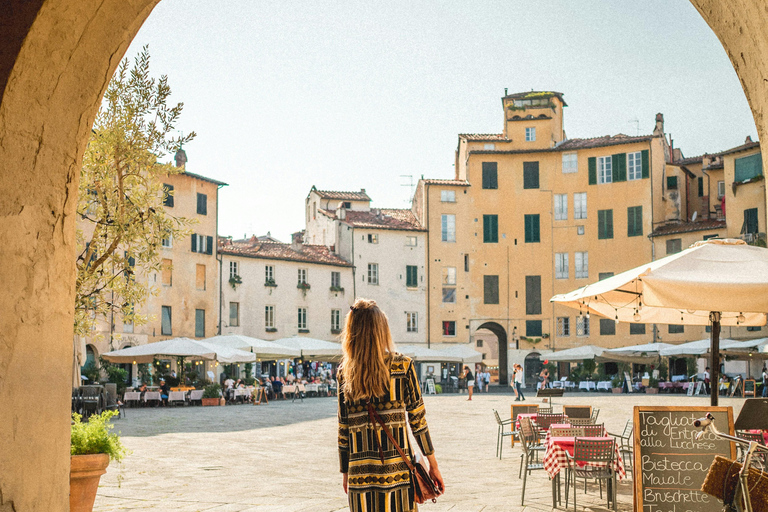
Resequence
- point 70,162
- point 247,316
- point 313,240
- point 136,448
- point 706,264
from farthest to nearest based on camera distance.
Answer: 1. point 313,240
2. point 247,316
3. point 136,448
4. point 706,264
5. point 70,162

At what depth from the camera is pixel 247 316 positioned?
1752 inches

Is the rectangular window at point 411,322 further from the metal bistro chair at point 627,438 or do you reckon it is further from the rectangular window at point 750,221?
the metal bistro chair at point 627,438

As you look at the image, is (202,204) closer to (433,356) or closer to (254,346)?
(433,356)

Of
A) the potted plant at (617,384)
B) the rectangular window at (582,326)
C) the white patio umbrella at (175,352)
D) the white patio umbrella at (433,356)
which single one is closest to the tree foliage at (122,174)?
the white patio umbrella at (175,352)

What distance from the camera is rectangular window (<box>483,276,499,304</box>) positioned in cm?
4862

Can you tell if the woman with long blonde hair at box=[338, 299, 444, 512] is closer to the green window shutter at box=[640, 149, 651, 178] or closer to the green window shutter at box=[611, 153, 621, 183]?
the green window shutter at box=[640, 149, 651, 178]

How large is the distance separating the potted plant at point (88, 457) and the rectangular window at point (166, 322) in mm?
34989

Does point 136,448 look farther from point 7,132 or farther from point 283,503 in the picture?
point 7,132

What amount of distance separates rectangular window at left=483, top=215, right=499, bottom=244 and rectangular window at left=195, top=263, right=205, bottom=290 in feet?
53.9

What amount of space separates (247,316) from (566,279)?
17886 mm

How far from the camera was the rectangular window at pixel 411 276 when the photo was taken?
4959 cm

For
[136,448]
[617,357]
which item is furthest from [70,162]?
[617,357]

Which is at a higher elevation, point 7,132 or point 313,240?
point 313,240

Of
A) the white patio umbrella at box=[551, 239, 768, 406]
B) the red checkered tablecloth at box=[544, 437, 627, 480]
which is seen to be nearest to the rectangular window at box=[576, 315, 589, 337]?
the red checkered tablecloth at box=[544, 437, 627, 480]
